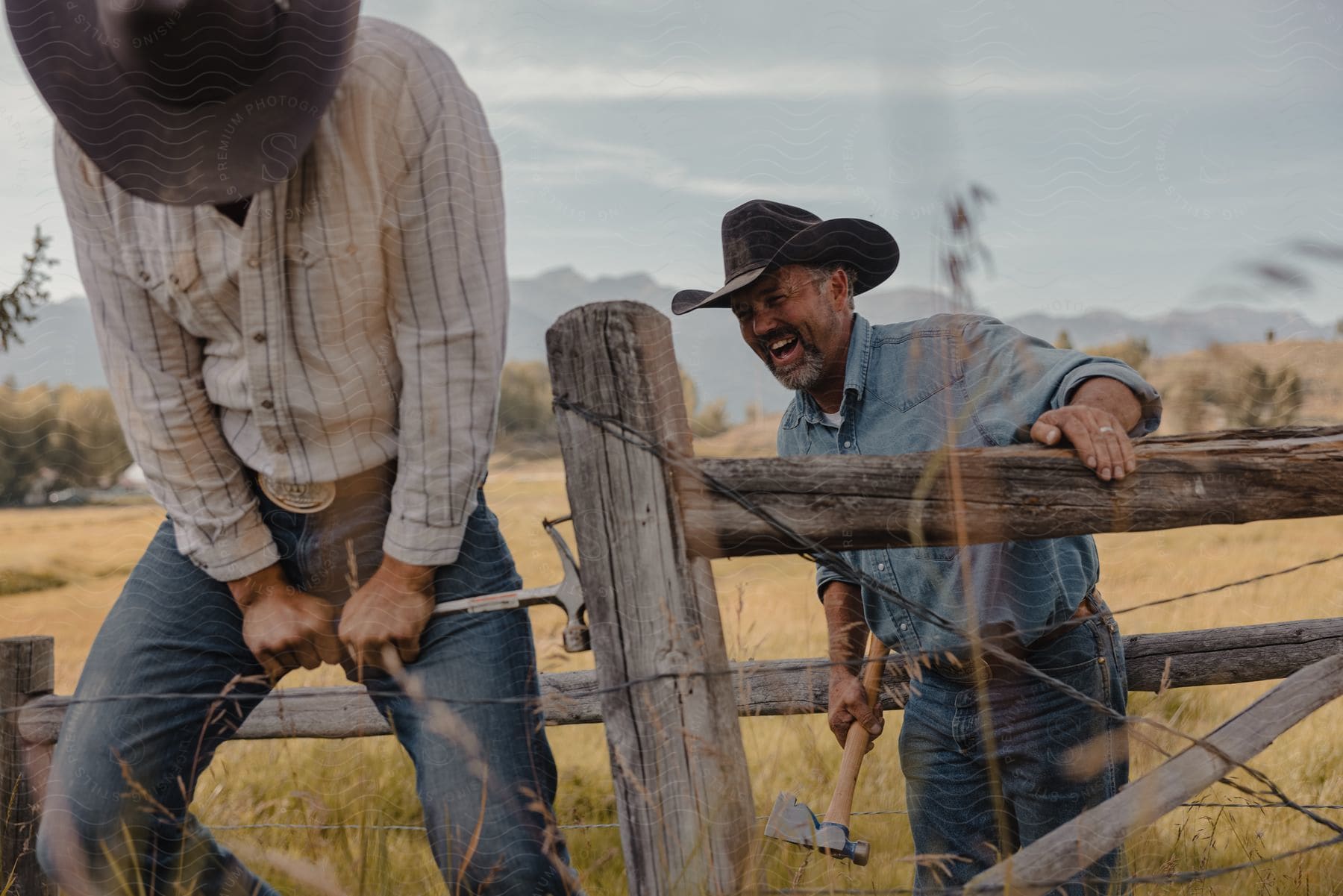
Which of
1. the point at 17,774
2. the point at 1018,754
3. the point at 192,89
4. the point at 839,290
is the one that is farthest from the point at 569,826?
the point at 192,89

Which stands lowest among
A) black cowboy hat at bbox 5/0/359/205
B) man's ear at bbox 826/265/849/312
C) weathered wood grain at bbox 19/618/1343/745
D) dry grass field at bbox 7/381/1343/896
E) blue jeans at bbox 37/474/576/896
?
dry grass field at bbox 7/381/1343/896

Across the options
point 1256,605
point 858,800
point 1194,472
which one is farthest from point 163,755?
point 1256,605

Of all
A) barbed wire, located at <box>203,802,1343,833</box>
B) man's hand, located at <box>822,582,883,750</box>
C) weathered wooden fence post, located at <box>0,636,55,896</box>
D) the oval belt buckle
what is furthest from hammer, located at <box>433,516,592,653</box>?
weathered wooden fence post, located at <box>0,636,55,896</box>

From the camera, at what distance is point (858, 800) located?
3627mm

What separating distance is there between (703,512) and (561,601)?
0.30 m

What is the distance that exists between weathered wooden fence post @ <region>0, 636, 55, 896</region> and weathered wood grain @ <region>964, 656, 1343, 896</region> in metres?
2.71

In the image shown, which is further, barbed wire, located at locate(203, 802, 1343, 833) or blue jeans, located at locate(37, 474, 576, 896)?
barbed wire, located at locate(203, 802, 1343, 833)

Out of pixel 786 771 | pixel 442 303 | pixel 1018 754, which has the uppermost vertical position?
pixel 442 303

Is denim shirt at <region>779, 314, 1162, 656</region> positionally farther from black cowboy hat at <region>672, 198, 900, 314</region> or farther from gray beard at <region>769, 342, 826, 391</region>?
black cowboy hat at <region>672, 198, 900, 314</region>

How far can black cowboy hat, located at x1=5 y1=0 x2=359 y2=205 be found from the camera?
A: 5.06 feet

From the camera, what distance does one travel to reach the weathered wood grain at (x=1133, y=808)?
1656 millimetres

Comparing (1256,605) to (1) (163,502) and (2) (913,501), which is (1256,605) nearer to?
(2) (913,501)

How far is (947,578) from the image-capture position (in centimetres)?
246

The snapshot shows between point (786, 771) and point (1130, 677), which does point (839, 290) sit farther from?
point (786, 771)
